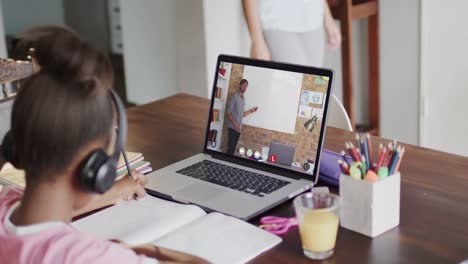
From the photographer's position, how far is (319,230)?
1.22 meters

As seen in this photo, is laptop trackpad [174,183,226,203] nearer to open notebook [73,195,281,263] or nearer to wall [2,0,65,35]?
open notebook [73,195,281,263]

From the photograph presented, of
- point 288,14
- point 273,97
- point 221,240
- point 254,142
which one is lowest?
point 221,240

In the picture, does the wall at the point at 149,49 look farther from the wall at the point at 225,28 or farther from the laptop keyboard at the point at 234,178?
the laptop keyboard at the point at 234,178

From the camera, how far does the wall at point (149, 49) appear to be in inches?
163

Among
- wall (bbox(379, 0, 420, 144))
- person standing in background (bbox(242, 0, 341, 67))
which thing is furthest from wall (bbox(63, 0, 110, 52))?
person standing in background (bbox(242, 0, 341, 67))

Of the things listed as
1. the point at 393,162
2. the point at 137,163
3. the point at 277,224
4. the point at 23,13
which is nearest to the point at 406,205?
the point at 393,162

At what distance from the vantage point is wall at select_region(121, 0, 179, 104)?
163 inches

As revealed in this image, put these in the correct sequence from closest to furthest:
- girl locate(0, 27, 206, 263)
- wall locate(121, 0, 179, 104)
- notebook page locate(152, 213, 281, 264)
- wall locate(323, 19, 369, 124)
Result: girl locate(0, 27, 206, 263) < notebook page locate(152, 213, 281, 264) < wall locate(323, 19, 369, 124) < wall locate(121, 0, 179, 104)

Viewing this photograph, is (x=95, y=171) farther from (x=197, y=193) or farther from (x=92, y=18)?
(x=92, y=18)

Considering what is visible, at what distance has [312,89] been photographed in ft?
5.01

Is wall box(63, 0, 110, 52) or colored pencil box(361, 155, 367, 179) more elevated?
wall box(63, 0, 110, 52)

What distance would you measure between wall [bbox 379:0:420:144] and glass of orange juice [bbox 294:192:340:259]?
7.44 ft

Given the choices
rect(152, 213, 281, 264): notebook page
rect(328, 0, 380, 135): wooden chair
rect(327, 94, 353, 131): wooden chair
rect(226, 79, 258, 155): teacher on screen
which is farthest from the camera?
rect(328, 0, 380, 135): wooden chair

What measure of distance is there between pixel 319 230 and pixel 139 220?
38cm
